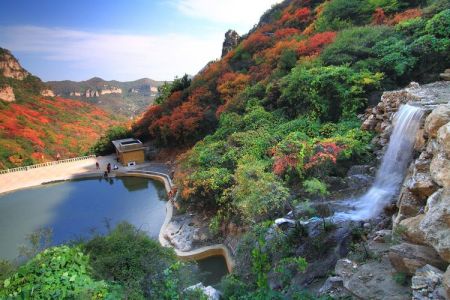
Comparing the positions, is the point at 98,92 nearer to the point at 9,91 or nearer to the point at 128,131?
the point at 9,91

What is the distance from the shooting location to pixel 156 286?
704 centimetres

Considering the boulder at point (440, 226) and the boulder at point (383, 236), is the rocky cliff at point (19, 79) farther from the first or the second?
the boulder at point (440, 226)

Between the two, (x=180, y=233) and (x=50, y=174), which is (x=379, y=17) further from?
(x=50, y=174)

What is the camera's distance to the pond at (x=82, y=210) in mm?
14922

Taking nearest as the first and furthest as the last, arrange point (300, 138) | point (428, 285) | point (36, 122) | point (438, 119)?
1. point (428, 285)
2. point (438, 119)
3. point (300, 138)
4. point (36, 122)

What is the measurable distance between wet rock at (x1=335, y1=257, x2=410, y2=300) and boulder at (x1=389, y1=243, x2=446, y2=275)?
34 centimetres

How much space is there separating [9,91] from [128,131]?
33.3 meters

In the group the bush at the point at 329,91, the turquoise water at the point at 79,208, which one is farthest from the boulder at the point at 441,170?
the turquoise water at the point at 79,208

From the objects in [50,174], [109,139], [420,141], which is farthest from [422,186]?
[109,139]

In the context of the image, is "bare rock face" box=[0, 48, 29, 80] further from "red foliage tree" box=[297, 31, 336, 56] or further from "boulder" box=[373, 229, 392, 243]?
"boulder" box=[373, 229, 392, 243]

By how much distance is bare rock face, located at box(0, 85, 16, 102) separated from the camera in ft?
163

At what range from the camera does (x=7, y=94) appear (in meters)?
51.1

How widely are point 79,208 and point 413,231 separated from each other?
1726 centimetres

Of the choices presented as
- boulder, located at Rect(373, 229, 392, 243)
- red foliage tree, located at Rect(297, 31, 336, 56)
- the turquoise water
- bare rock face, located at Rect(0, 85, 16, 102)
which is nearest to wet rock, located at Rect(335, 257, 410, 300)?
boulder, located at Rect(373, 229, 392, 243)
